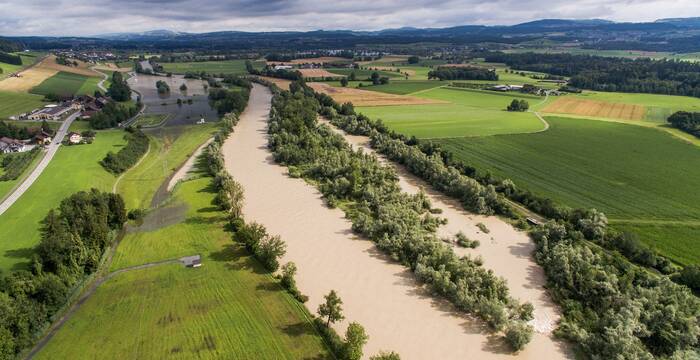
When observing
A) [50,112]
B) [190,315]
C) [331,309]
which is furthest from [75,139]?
[331,309]

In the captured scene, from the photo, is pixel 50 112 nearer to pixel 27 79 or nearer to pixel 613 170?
pixel 27 79

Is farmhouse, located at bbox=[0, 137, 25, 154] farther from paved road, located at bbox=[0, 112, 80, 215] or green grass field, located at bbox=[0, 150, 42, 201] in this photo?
green grass field, located at bbox=[0, 150, 42, 201]

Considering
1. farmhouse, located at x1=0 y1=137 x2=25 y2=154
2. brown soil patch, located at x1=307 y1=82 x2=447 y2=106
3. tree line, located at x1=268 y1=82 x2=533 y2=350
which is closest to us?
tree line, located at x1=268 y1=82 x2=533 y2=350

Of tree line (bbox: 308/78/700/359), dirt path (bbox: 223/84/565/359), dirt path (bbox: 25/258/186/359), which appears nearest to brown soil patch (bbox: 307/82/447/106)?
dirt path (bbox: 223/84/565/359)

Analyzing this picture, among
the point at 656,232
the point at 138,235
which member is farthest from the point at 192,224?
the point at 656,232

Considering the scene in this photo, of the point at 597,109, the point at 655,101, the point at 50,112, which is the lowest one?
the point at 50,112
